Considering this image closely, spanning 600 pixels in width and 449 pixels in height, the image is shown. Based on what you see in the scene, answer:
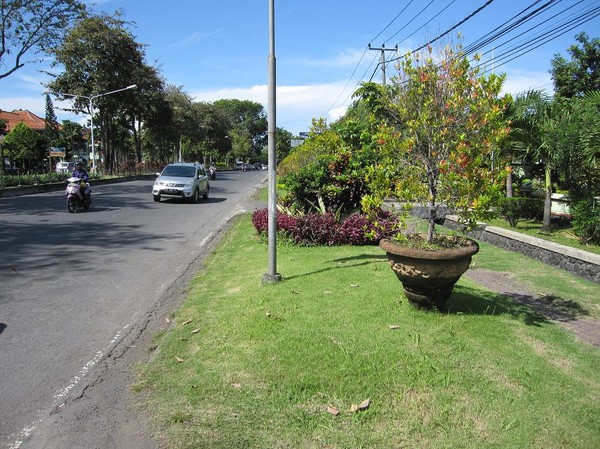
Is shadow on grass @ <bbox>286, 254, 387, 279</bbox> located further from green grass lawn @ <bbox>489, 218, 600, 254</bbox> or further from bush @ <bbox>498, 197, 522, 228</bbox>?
bush @ <bbox>498, 197, 522, 228</bbox>

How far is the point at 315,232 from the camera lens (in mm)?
8906

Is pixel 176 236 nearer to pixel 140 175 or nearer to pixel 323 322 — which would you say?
pixel 323 322

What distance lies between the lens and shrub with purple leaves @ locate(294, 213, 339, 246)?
29.2 ft

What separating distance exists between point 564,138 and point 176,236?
28.0 feet

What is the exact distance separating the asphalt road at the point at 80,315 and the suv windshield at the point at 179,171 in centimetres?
778

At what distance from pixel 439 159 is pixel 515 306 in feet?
6.22

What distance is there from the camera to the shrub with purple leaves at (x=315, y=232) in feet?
29.2

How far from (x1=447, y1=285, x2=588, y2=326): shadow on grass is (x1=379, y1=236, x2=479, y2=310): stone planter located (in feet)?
1.07

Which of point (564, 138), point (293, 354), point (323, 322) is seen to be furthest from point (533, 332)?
point (564, 138)

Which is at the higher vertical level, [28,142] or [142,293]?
[28,142]

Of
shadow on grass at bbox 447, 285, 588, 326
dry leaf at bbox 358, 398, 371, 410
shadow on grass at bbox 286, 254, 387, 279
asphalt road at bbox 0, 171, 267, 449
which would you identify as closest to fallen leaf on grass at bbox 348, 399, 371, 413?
dry leaf at bbox 358, 398, 371, 410

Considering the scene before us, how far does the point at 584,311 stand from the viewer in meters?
5.21

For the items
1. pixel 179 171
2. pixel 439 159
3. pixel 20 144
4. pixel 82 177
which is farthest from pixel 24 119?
pixel 439 159

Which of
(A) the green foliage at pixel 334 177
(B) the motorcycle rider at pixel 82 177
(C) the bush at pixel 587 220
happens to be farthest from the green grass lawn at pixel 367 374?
(B) the motorcycle rider at pixel 82 177
